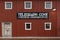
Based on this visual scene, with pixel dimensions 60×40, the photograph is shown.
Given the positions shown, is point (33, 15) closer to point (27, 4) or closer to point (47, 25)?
point (27, 4)

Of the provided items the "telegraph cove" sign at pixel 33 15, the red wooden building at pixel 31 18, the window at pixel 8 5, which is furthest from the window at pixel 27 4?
the window at pixel 8 5

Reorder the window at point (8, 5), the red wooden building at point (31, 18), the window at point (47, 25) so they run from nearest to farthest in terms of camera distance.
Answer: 1. the red wooden building at point (31, 18)
2. the window at point (47, 25)
3. the window at point (8, 5)

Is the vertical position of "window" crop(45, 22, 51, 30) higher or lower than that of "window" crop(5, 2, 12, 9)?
lower

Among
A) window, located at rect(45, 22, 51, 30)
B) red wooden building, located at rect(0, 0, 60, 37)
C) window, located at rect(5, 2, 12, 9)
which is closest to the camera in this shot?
red wooden building, located at rect(0, 0, 60, 37)

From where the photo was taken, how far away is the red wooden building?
2798cm

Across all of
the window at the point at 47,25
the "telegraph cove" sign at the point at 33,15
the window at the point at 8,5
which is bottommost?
the window at the point at 47,25

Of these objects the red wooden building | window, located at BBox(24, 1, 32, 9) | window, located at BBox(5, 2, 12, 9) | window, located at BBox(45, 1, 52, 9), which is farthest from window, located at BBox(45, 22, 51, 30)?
window, located at BBox(5, 2, 12, 9)

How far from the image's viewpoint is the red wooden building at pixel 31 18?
2798cm

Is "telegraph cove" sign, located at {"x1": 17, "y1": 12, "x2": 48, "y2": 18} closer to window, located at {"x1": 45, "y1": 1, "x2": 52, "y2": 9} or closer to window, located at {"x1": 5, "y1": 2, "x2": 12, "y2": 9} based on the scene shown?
window, located at {"x1": 45, "y1": 1, "x2": 52, "y2": 9}

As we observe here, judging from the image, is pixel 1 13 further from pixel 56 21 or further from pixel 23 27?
pixel 56 21

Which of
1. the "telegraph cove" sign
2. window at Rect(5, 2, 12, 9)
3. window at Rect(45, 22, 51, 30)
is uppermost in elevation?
window at Rect(5, 2, 12, 9)

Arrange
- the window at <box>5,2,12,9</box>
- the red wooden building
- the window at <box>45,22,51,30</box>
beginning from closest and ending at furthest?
the red wooden building
the window at <box>45,22,51,30</box>
the window at <box>5,2,12,9</box>

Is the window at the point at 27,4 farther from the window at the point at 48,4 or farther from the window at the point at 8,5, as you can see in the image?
the window at the point at 48,4

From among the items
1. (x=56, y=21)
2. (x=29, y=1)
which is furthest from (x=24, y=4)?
(x=56, y=21)
